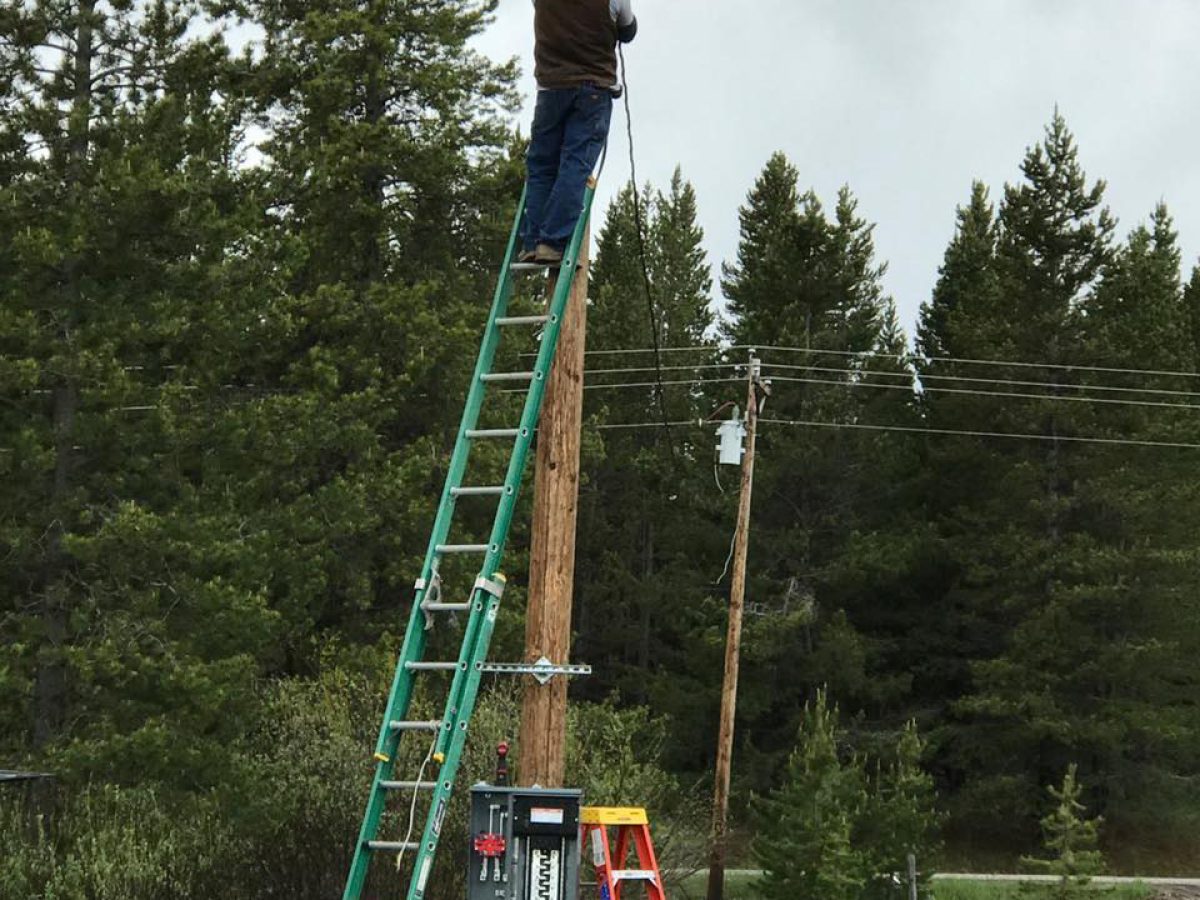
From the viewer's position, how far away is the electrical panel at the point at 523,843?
20.1 feet

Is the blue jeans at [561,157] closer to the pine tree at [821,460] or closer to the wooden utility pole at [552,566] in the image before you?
the wooden utility pole at [552,566]

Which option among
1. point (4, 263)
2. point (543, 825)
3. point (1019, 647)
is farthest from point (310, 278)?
point (543, 825)

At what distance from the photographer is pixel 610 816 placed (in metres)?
7.27

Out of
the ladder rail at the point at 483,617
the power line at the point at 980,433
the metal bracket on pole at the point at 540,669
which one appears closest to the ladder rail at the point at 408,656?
the ladder rail at the point at 483,617

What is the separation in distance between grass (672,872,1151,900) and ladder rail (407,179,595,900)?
67.0 ft

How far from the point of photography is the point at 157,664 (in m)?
20.0

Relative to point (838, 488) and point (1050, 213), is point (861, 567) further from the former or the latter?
point (1050, 213)

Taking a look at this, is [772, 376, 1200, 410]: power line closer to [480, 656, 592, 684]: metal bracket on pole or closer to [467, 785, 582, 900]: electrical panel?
[480, 656, 592, 684]: metal bracket on pole

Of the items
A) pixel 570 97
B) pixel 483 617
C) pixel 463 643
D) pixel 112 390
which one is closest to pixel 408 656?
pixel 463 643

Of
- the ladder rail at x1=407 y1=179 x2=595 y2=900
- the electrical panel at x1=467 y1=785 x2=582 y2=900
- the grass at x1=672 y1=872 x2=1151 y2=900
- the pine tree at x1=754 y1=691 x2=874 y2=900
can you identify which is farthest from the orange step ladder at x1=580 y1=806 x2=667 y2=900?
the grass at x1=672 y1=872 x2=1151 y2=900

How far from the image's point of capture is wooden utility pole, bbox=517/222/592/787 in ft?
21.4

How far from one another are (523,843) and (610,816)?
1126mm

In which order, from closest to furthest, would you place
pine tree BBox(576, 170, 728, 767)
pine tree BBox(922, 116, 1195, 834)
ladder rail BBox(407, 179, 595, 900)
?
1. ladder rail BBox(407, 179, 595, 900)
2. pine tree BBox(922, 116, 1195, 834)
3. pine tree BBox(576, 170, 728, 767)

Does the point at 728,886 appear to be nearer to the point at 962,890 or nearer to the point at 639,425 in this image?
the point at 962,890
